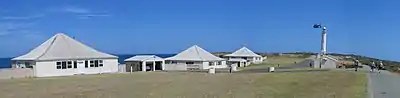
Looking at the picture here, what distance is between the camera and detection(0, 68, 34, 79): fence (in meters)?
48.2

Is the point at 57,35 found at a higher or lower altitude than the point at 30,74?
higher

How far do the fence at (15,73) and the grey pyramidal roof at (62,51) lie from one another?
1752mm

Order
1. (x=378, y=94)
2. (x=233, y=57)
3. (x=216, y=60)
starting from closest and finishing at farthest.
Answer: (x=378, y=94)
(x=216, y=60)
(x=233, y=57)

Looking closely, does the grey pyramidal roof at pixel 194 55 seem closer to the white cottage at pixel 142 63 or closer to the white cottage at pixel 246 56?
the white cottage at pixel 142 63

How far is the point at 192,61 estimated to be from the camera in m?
70.6

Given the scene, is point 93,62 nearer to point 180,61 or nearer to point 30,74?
point 30,74

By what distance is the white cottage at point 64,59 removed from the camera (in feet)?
169

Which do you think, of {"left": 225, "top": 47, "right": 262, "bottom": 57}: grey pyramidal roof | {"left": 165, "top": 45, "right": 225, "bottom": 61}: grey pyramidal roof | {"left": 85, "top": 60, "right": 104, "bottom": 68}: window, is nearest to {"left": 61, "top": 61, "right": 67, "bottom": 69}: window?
{"left": 85, "top": 60, "right": 104, "bottom": 68}: window

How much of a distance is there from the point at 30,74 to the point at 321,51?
3597 cm

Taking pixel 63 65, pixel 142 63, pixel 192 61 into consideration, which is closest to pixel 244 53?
pixel 192 61

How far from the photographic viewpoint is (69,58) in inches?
2101

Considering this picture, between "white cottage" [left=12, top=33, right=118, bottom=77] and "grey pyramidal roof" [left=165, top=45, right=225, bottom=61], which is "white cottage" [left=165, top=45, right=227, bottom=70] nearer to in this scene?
"grey pyramidal roof" [left=165, top=45, right=225, bottom=61]

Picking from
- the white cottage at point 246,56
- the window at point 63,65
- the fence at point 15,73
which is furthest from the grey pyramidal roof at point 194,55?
the fence at point 15,73

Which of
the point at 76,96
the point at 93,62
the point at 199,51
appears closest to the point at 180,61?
the point at 199,51
